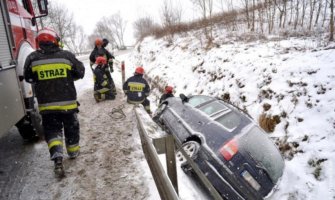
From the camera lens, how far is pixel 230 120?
164 inches

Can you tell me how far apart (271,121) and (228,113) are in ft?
5.28

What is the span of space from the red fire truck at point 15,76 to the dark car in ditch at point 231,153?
92.1 inches

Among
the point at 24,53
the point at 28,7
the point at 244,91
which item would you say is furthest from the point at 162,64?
the point at 24,53

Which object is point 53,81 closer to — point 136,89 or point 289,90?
point 136,89

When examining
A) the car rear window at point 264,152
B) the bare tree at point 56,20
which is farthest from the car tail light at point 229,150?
the bare tree at point 56,20

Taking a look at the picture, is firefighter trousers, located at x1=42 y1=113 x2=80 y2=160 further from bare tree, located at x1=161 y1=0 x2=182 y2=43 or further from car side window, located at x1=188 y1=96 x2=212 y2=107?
bare tree, located at x1=161 y1=0 x2=182 y2=43

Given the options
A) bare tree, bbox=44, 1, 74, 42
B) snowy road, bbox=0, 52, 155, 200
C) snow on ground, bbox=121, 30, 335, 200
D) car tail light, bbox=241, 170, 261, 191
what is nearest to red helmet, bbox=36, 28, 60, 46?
snowy road, bbox=0, 52, 155, 200

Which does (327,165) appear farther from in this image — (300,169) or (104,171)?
(104,171)

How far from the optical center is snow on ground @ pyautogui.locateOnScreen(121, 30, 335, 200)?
4.10 metres

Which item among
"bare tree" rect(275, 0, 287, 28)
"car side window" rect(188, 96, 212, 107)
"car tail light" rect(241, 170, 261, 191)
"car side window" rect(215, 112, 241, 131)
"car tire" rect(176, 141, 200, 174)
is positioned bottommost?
"car tail light" rect(241, 170, 261, 191)

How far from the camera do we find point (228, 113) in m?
4.44

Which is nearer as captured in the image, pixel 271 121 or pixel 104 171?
pixel 104 171

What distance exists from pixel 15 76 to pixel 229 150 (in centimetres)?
305

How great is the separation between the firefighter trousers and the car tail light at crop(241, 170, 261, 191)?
2443mm
